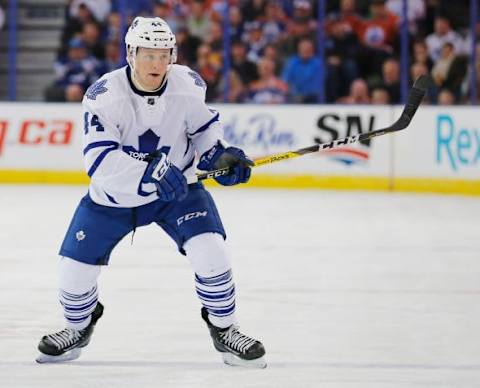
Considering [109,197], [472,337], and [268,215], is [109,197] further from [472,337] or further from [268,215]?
[268,215]

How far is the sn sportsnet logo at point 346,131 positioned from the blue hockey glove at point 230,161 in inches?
216

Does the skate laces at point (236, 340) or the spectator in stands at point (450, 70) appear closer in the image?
the skate laces at point (236, 340)

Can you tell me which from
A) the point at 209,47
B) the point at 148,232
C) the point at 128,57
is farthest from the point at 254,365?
the point at 209,47

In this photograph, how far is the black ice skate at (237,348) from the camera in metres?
3.98

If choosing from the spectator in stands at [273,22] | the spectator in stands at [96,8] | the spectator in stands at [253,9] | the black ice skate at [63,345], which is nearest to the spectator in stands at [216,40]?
the spectator in stands at [253,9]

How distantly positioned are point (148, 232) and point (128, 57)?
11.5 ft

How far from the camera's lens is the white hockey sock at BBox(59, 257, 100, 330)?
3.94 metres

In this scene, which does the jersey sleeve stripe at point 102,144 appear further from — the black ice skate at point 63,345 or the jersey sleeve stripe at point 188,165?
the black ice skate at point 63,345

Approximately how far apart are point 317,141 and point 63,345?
5.71m

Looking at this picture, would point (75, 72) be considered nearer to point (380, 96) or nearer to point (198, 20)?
point (198, 20)

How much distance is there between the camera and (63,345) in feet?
13.3

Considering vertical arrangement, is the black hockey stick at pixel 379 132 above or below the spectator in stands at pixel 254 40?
above

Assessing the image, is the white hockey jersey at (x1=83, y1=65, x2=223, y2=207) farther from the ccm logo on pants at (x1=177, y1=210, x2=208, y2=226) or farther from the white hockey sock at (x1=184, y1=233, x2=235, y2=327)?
the white hockey sock at (x1=184, y1=233, x2=235, y2=327)

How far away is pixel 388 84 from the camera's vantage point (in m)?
9.70
